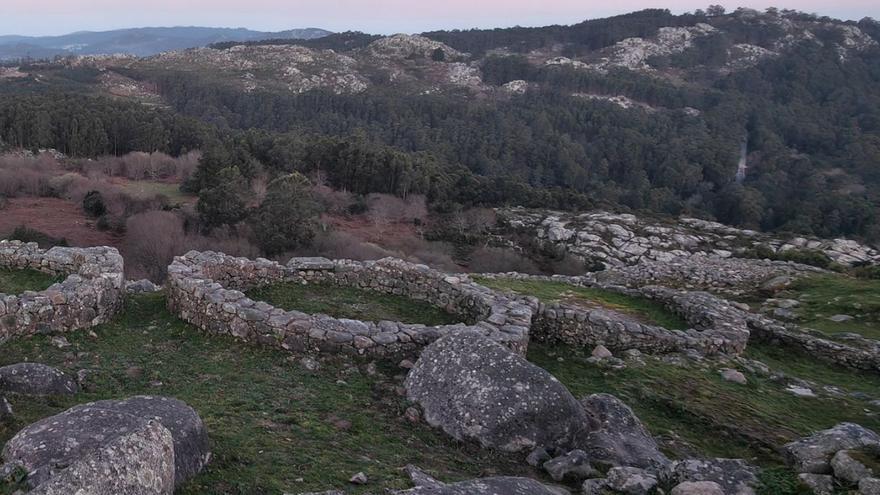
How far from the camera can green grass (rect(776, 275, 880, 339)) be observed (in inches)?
635

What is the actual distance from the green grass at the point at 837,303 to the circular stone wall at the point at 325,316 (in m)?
9.33

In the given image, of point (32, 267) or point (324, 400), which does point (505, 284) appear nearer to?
point (324, 400)

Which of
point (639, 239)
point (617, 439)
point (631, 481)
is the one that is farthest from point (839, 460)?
point (639, 239)

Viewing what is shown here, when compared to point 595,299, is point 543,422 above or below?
above

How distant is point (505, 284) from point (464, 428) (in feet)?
32.8

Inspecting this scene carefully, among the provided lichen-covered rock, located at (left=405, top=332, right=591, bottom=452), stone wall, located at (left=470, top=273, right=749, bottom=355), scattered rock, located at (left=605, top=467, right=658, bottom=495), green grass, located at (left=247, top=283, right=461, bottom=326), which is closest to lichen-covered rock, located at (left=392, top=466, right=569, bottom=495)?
scattered rock, located at (left=605, top=467, right=658, bottom=495)

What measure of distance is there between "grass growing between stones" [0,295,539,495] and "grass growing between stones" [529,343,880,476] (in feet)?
11.3

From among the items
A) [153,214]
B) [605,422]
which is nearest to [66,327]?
[605,422]

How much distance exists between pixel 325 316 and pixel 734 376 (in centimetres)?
843

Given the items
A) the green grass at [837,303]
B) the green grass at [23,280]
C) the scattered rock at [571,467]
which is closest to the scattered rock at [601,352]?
the scattered rock at [571,467]

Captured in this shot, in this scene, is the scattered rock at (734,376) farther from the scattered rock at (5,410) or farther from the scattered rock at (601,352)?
the scattered rock at (5,410)

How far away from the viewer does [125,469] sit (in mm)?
5211

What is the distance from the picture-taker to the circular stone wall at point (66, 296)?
440 inches

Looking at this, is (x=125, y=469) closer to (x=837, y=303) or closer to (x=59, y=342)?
(x=59, y=342)
